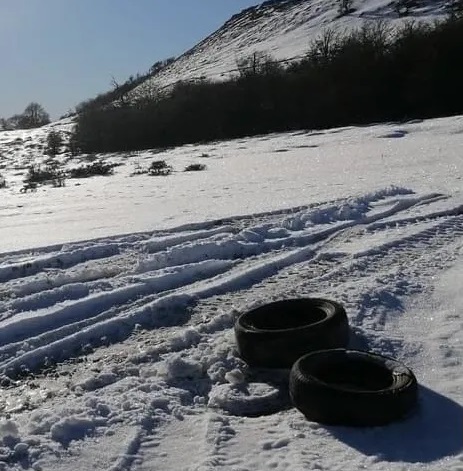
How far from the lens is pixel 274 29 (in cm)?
7794

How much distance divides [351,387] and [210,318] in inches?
67.5

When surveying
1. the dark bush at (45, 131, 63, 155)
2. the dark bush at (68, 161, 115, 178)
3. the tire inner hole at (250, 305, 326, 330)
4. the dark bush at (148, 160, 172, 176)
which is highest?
the dark bush at (45, 131, 63, 155)

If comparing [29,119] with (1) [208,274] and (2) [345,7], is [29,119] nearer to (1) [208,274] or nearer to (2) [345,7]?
(2) [345,7]

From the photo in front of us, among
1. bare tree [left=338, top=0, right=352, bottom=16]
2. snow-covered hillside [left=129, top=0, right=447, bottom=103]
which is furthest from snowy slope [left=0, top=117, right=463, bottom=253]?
bare tree [left=338, top=0, right=352, bottom=16]

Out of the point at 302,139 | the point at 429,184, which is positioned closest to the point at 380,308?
the point at 429,184

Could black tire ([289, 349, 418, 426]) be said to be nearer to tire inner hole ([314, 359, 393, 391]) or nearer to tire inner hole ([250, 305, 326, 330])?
tire inner hole ([314, 359, 393, 391])

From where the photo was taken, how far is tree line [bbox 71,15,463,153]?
31.6 meters

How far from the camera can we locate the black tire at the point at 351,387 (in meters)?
3.50

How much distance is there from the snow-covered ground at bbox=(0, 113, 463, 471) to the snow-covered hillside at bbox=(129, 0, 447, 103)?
47157mm

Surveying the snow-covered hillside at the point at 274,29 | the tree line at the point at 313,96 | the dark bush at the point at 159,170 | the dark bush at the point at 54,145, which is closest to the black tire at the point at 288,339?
the dark bush at the point at 159,170

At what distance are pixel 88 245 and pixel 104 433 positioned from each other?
14.7 ft

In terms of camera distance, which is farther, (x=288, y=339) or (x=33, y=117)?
(x=33, y=117)

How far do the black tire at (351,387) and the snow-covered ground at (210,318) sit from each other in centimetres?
9

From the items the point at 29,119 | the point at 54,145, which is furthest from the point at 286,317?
the point at 29,119
